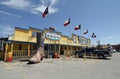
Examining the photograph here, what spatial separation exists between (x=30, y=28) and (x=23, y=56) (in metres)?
5.39

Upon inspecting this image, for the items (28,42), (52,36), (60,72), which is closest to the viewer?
(60,72)

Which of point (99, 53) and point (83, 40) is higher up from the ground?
point (83, 40)

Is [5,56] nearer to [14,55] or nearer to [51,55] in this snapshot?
[14,55]

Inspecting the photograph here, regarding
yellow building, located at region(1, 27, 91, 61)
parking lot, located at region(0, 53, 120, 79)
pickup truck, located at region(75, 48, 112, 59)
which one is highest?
yellow building, located at region(1, 27, 91, 61)

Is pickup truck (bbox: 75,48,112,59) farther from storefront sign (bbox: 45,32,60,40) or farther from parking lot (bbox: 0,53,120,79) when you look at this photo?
parking lot (bbox: 0,53,120,79)

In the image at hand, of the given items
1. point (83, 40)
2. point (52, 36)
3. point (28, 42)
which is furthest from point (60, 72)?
Result: point (83, 40)

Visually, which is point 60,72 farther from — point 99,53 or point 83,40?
point 83,40

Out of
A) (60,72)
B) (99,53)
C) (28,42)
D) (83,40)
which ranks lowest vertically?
(60,72)

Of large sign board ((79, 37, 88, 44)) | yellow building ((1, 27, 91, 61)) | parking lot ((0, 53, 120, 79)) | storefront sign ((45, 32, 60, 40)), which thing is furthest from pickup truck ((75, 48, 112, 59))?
large sign board ((79, 37, 88, 44))

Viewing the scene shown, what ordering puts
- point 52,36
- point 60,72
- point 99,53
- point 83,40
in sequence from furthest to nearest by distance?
1. point 83,40
2. point 52,36
3. point 99,53
4. point 60,72

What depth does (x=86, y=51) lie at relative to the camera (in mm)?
27906

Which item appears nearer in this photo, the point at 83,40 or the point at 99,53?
the point at 99,53

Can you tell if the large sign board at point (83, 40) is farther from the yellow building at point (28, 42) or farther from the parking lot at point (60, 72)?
the parking lot at point (60, 72)

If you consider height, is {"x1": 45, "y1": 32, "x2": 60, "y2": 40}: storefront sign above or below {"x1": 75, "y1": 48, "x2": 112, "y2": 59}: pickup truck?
above
